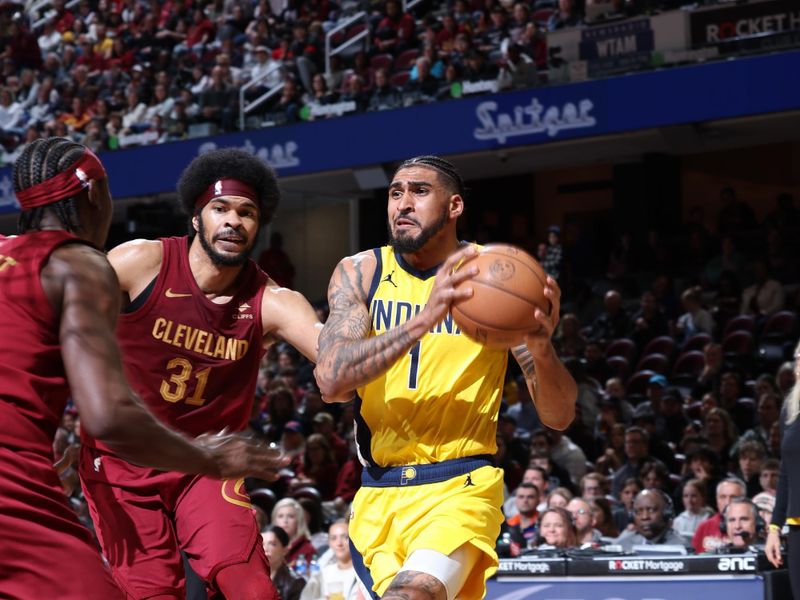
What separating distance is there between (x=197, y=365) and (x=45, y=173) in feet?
5.98

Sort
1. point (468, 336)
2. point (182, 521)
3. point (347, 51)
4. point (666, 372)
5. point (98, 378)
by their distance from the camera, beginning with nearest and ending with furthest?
point (98, 378), point (468, 336), point (182, 521), point (666, 372), point (347, 51)

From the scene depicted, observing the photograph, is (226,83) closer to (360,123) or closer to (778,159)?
(360,123)

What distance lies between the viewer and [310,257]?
23453mm

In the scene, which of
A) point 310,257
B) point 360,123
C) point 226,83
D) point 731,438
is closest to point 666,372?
point 731,438

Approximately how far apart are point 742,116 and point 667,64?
108cm

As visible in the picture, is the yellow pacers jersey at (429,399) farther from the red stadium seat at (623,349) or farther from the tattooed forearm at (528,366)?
the red stadium seat at (623,349)

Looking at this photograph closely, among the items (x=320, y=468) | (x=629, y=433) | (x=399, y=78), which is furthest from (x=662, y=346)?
(x=399, y=78)

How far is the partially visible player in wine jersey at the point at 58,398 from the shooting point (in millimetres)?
3312

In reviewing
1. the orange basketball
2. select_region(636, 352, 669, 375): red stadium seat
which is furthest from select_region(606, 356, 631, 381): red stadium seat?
the orange basketball

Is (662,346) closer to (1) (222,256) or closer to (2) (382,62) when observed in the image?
(2) (382,62)

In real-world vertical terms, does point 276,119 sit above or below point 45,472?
above

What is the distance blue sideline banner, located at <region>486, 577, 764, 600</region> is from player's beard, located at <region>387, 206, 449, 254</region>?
3.48 metres

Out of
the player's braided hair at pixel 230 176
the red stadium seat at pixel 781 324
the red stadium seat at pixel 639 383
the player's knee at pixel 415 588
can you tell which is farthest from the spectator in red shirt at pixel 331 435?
the player's knee at pixel 415 588

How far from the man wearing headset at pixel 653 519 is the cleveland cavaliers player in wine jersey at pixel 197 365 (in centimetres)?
452
